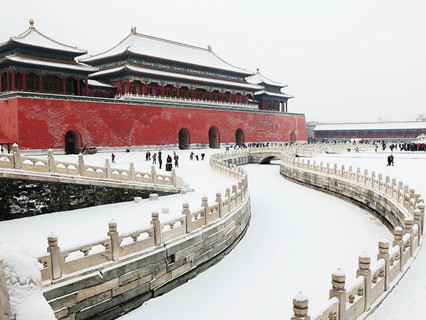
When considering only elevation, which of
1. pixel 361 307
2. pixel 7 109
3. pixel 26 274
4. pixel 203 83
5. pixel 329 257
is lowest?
pixel 329 257

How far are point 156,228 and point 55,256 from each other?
2586 millimetres

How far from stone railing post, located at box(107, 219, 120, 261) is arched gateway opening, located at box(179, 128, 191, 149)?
1227 inches

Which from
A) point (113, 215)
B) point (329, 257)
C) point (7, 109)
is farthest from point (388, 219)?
point (7, 109)

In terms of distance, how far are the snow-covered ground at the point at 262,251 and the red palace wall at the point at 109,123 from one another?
45.4 ft

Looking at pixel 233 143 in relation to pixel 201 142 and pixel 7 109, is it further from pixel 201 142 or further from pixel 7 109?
pixel 7 109

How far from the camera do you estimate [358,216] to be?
55.7 ft

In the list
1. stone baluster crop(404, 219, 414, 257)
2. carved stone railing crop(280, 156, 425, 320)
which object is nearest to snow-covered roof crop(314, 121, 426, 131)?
carved stone railing crop(280, 156, 425, 320)

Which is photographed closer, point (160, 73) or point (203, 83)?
point (160, 73)

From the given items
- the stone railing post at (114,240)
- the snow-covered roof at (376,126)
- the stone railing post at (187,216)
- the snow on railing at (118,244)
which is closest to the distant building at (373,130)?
the snow-covered roof at (376,126)

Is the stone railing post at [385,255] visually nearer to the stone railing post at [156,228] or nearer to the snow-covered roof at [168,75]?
the stone railing post at [156,228]

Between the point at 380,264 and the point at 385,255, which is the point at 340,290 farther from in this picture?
the point at 385,255

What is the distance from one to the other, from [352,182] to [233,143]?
25253 millimetres

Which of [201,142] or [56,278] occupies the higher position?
[201,142]

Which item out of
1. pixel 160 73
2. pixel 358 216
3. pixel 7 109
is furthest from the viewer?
pixel 160 73
